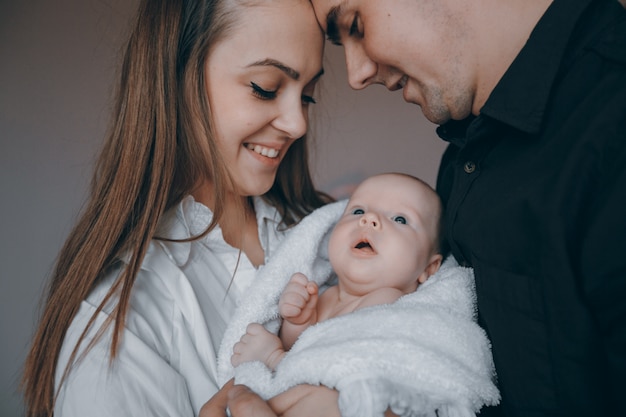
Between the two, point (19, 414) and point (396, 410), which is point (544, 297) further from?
point (19, 414)

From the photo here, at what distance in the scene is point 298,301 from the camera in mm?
1634

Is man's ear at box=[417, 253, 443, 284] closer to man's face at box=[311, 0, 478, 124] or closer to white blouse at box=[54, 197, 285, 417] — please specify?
man's face at box=[311, 0, 478, 124]

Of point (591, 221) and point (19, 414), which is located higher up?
point (591, 221)

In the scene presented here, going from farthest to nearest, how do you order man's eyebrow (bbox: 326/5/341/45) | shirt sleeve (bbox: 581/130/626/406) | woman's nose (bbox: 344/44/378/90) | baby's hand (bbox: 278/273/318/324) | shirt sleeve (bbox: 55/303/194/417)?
woman's nose (bbox: 344/44/378/90), man's eyebrow (bbox: 326/5/341/45), baby's hand (bbox: 278/273/318/324), shirt sleeve (bbox: 55/303/194/417), shirt sleeve (bbox: 581/130/626/406)

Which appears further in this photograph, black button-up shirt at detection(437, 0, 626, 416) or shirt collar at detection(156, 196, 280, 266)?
shirt collar at detection(156, 196, 280, 266)

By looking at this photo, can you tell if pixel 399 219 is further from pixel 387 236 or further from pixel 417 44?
pixel 417 44

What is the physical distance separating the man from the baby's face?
0.53 feet

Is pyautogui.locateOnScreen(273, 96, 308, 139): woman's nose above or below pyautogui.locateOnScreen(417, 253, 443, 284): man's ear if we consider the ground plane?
above

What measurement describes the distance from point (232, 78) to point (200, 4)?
0.89ft

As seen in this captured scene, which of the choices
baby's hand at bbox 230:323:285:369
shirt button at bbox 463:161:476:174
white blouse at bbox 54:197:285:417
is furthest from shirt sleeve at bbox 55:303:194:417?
shirt button at bbox 463:161:476:174

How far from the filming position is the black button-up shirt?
1.17 meters

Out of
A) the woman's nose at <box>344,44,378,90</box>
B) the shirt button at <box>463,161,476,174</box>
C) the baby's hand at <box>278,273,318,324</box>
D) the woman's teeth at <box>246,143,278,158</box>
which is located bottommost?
the baby's hand at <box>278,273,318,324</box>

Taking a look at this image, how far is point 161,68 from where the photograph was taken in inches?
69.7

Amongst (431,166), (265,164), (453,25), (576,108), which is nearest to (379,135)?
(431,166)
